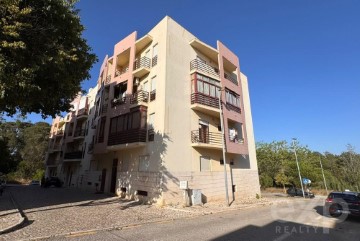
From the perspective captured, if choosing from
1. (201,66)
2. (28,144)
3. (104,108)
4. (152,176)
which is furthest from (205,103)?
(28,144)

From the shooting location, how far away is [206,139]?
69.8 feet

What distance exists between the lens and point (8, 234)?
Result: 25.9 ft

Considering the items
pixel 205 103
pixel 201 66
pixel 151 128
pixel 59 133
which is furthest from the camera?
pixel 59 133

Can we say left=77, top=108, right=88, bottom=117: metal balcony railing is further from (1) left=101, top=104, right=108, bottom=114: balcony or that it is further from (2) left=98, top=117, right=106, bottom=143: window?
(2) left=98, top=117, right=106, bottom=143: window

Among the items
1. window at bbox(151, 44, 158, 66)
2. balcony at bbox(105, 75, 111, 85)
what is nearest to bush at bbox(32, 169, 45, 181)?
balcony at bbox(105, 75, 111, 85)

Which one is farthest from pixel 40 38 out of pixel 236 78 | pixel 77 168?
pixel 77 168

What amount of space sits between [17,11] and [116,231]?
10203mm

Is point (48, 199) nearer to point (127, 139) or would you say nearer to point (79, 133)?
point (127, 139)

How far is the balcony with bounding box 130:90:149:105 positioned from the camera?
20875 millimetres

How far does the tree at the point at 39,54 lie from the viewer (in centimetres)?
963

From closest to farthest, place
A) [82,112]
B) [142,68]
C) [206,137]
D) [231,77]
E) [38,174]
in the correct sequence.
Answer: [206,137] < [142,68] < [231,77] < [82,112] < [38,174]

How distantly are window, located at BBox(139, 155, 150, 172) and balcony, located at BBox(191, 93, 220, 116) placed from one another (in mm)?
6443

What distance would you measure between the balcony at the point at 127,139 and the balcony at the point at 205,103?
5444 millimetres

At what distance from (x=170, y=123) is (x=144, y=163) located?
4.11 metres
